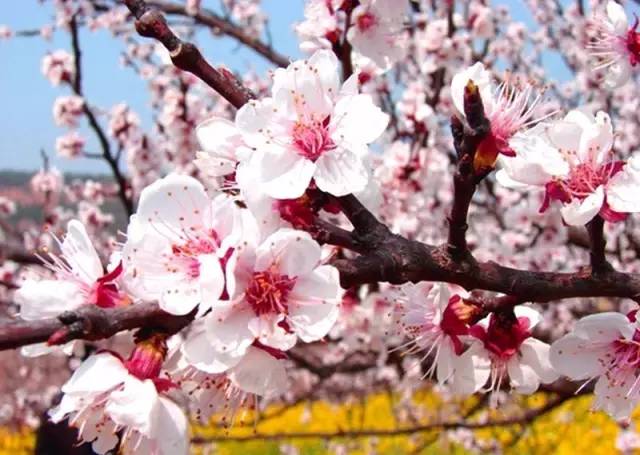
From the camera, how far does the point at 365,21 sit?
2041 millimetres

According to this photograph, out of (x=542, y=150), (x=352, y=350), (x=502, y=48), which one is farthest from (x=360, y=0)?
(x=502, y=48)

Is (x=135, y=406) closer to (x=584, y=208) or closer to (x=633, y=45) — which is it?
(x=584, y=208)

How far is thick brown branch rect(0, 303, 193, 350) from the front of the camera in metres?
0.79

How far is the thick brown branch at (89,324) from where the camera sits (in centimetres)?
79

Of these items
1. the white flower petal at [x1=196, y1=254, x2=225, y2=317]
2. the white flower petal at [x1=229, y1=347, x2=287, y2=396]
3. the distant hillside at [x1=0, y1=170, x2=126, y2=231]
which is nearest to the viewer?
the white flower petal at [x1=196, y1=254, x2=225, y2=317]

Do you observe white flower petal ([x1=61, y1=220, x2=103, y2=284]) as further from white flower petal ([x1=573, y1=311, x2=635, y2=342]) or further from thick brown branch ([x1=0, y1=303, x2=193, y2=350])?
white flower petal ([x1=573, y1=311, x2=635, y2=342])

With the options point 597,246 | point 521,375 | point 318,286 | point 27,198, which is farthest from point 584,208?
point 27,198

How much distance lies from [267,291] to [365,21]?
120cm

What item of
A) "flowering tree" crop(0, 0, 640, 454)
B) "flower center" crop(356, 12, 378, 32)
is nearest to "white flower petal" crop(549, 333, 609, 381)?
"flowering tree" crop(0, 0, 640, 454)

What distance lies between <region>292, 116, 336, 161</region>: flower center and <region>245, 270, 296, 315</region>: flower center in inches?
7.6

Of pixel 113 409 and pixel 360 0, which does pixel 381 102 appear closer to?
pixel 360 0

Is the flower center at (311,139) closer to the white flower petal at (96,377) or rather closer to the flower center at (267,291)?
the flower center at (267,291)

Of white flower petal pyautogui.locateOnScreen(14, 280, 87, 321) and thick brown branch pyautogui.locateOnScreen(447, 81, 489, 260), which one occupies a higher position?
thick brown branch pyautogui.locateOnScreen(447, 81, 489, 260)

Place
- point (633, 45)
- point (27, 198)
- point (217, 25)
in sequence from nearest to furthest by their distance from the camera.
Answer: point (633, 45) → point (217, 25) → point (27, 198)
